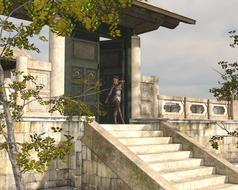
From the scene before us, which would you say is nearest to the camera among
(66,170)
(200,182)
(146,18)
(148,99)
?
(200,182)

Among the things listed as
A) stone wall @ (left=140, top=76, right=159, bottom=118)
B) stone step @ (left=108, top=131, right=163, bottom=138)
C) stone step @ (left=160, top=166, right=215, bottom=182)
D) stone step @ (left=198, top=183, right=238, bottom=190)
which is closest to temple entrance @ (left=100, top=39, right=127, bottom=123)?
stone wall @ (left=140, top=76, right=159, bottom=118)

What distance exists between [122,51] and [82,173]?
18.0 ft

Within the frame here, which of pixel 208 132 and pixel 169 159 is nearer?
pixel 169 159

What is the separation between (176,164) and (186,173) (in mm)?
369

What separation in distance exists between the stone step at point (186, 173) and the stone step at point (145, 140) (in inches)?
49.4

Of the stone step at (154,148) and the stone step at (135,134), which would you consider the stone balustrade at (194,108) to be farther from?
the stone step at (154,148)

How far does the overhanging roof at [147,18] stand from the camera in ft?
36.7

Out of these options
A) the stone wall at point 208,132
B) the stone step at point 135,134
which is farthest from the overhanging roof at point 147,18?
the stone step at point 135,134

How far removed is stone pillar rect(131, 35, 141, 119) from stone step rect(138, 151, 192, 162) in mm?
3022

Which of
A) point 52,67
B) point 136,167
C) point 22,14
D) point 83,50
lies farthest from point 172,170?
point 22,14

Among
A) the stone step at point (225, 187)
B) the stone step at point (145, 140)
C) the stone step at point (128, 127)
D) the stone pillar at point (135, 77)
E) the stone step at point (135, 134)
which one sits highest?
the stone pillar at point (135, 77)

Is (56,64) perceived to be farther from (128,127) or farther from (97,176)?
(97,176)

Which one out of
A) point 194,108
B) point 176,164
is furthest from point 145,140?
point 194,108

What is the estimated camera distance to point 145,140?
9.19 metres
